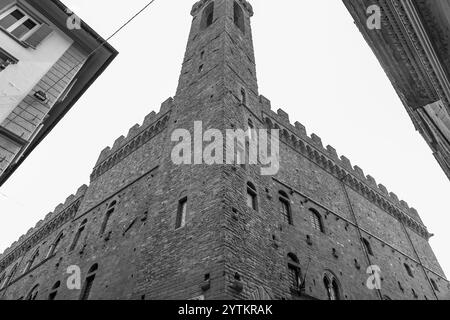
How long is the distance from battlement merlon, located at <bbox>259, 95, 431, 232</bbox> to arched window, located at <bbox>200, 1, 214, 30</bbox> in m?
4.77

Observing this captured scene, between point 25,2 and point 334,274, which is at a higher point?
point 25,2

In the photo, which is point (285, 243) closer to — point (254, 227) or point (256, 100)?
point (254, 227)

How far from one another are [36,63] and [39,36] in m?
1.00

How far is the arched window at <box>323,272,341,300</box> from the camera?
9916 mm

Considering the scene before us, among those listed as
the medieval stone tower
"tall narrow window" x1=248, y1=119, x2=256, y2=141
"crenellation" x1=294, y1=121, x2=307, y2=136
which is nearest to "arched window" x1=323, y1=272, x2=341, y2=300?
the medieval stone tower

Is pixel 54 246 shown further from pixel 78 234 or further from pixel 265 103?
pixel 265 103

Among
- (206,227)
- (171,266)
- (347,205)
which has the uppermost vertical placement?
(347,205)

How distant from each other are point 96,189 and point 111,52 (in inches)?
284

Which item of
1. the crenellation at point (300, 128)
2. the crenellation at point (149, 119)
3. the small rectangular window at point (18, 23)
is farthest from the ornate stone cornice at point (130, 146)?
the crenellation at point (300, 128)

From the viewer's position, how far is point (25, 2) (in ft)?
28.3

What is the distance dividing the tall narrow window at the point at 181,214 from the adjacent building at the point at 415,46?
5349mm

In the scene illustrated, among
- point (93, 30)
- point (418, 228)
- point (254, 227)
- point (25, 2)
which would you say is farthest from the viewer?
point (418, 228)

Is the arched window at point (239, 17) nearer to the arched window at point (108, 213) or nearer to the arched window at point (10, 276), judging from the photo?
the arched window at point (108, 213)

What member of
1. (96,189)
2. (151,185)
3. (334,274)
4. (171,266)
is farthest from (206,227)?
(96,189)
